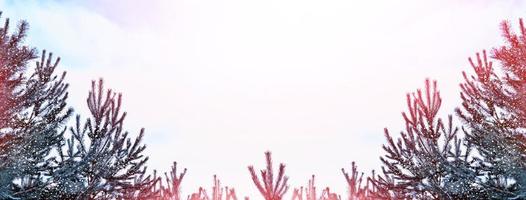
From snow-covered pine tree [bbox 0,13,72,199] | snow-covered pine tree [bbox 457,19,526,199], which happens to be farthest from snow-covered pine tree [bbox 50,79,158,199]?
snow-covered pine tree [bbox 457,19,526,199]

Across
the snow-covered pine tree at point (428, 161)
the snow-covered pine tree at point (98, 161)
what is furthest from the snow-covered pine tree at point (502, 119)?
the snow-covered pine tree at point (98, 161)

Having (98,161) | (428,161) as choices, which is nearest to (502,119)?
(428,161)

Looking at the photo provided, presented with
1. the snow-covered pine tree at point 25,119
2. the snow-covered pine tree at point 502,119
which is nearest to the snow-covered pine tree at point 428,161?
the snow-covered pine tree at point 502,119

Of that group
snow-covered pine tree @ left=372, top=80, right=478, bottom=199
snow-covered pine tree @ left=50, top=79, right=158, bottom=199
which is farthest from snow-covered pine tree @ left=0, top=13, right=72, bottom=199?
snow-covered pine tree @ left=372, top=80, right=478, bottom=199

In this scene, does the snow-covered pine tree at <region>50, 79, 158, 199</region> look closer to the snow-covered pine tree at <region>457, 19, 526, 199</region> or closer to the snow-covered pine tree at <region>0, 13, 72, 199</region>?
the snow-covered pine tree at <region>0, 13, 72, 199</region>

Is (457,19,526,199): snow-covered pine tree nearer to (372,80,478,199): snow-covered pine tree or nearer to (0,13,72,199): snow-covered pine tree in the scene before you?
(372,80,478,199): snow-covered pine tree

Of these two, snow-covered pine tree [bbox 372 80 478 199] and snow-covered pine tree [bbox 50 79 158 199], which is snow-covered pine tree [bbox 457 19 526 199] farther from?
snow-covered pine tree [bbox 50 79 158 199]

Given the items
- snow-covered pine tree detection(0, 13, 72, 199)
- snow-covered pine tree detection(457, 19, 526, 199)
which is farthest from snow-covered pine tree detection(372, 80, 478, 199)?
snow-covered pine tree detection(0, 13, 72, 199)

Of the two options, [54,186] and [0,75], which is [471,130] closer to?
[54,186]

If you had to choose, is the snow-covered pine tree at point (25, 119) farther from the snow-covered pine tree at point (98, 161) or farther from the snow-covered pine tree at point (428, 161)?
the snow-covered pine tree at point (428, 161)

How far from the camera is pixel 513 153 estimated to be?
448 inches

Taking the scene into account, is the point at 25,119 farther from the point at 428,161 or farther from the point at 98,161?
the point at 428,161

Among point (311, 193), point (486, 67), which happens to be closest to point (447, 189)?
point (486, 67)

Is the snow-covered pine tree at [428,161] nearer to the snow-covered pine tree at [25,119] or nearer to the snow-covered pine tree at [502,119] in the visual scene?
the snow-covered pine tree at [502,119]
